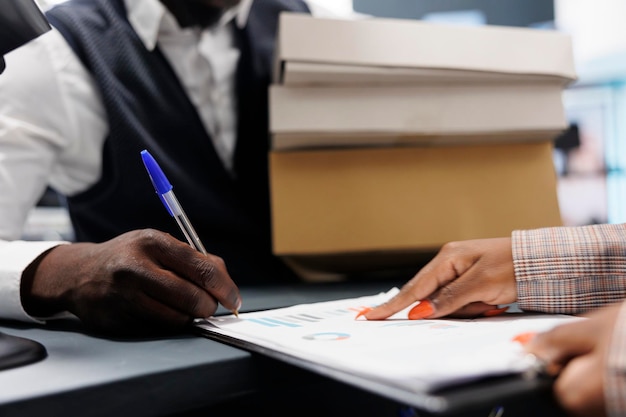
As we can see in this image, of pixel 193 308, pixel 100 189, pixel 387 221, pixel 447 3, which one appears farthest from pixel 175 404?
pixel 447 3

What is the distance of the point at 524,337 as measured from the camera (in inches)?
12.7

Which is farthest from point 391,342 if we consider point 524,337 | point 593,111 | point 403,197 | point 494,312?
point 593,111

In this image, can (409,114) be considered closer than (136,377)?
No

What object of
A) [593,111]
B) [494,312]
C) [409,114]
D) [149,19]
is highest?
[149,19]

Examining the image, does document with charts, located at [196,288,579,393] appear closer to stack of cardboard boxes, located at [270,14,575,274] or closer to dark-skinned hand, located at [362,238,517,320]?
dark-skinned hand, located at [362,238,517,320]

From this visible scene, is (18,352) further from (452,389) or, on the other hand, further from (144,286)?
(452,389)

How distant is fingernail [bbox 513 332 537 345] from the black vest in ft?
1.75

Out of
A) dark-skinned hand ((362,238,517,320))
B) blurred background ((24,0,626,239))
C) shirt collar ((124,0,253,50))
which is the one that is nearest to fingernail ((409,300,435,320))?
dark-skinned hand ((362,238,517,320))

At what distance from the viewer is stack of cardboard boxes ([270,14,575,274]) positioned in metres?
0.71

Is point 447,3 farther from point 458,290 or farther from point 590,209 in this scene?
point 458,290

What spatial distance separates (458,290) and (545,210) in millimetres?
393

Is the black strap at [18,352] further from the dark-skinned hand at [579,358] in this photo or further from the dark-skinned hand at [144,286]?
the dark-skinned hand at [579,358]

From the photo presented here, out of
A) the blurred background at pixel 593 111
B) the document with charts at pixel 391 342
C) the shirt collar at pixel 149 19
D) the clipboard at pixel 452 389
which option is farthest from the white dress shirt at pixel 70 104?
the blurred background at pixel 593 111

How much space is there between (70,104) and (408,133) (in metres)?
0.47
